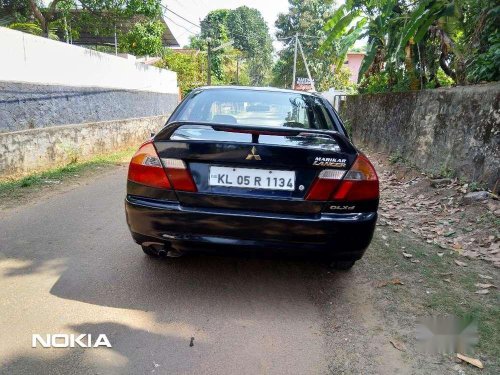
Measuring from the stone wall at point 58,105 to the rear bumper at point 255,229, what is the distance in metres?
5.15

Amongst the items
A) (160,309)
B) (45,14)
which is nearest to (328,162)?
(160,309)

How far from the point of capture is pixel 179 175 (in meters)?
2.54

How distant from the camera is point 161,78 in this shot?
54.9ft

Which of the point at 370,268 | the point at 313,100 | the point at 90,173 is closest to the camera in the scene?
the point at 370,268

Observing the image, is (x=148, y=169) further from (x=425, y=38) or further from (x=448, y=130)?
(x=425, y=38)

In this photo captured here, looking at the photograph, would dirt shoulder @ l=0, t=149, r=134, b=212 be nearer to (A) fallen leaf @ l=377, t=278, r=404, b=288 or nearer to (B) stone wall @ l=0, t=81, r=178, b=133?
(B) stone wall @ l=0, t=81, r=178, b=133

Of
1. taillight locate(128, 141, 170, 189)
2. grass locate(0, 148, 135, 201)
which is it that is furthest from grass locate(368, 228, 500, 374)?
grass locate(0, 148, 135, 201)

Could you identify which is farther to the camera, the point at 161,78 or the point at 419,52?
the point at 161,78

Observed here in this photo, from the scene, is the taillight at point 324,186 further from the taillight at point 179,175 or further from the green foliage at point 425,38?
the green foliage at point 425,38

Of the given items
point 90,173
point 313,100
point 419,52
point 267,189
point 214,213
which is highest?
point 419,52

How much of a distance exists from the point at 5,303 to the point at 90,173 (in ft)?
17.0

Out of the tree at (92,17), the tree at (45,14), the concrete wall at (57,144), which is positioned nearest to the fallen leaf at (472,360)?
the concrete wall at (57,144)

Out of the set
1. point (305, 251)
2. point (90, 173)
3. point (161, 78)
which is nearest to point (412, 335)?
point (305, 251)

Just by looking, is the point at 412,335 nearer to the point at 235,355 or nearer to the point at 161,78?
the point at 235,355
